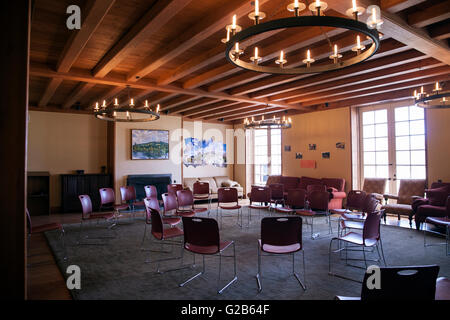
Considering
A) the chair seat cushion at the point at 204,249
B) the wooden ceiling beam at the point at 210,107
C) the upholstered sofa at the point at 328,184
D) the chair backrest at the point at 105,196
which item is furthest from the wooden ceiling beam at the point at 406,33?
the chair backrest at the point at 105,196

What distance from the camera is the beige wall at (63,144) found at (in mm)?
8945

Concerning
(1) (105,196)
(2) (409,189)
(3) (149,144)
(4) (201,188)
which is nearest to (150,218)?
(1) (105,196)

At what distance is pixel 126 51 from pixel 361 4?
10.9 ft

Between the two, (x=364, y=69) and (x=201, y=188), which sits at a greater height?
(x=364, y=69)

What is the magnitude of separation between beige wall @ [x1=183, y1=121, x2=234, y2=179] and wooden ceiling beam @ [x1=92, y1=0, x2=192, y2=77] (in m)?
6.35

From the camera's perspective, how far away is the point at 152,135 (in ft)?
33.3

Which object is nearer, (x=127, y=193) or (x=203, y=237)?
(x=203, y=237)

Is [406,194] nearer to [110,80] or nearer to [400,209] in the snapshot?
[400,209]

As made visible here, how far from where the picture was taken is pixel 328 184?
8891 mm

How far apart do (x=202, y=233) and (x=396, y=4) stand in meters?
3.36

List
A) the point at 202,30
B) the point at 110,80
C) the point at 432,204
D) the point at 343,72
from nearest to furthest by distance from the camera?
the point at 202,30 < the point at 343,72 < the point at 110,80 < the point at 432,204

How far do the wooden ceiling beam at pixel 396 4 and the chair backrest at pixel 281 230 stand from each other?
8.50ft

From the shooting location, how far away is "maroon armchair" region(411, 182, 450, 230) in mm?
5867

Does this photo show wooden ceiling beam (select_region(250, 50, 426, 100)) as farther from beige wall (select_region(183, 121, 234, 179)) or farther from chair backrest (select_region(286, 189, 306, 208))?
beige wall (select_region(183, 121, 234, 179))
